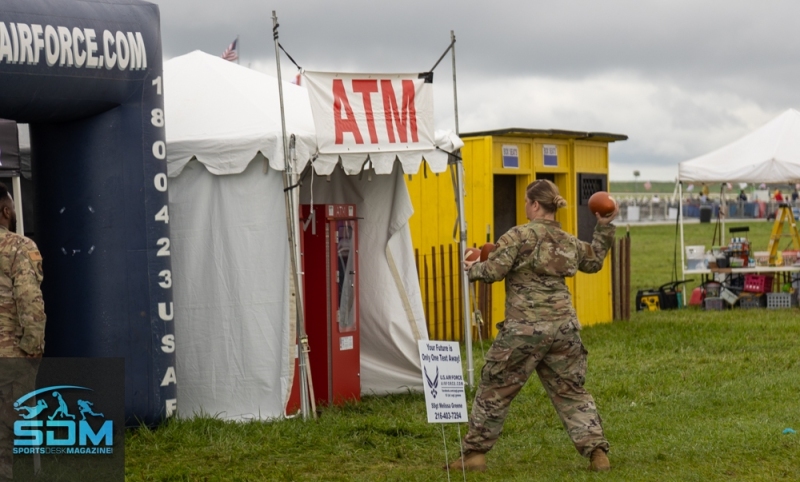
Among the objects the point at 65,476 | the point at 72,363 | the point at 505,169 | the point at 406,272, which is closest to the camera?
the point at 65,476

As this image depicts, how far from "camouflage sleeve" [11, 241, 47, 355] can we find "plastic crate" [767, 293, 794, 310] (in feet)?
48.4

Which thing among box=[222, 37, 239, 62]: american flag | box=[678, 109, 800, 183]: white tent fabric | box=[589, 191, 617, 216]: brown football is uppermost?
box=[222, 37, 239, 62]: american flag

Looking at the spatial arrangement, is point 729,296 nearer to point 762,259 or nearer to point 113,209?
point 762,259

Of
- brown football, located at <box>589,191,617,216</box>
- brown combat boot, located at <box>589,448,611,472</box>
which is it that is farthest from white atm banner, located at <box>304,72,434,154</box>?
brown combat boot, located at <box>589,448,611,472</box>

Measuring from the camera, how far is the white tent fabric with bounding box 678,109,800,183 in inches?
715

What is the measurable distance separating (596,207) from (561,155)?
898 cm

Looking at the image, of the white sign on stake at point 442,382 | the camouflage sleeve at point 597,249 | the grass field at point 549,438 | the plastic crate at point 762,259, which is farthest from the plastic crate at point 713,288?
the white sign on stake at point 442,382

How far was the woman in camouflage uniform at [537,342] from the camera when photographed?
6.63 metres

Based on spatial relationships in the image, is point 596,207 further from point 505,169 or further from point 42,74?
point 505,169

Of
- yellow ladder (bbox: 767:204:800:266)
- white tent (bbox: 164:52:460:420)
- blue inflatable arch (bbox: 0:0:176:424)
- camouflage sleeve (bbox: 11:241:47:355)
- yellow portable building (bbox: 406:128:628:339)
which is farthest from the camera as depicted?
yellow ladder (bbox: 767:204:800:266)

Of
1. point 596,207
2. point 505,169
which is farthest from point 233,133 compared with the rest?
point 505,169

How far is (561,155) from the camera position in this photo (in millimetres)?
15719

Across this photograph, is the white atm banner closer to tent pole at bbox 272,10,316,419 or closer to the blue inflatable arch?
tent pole at bbox 272,10,316,419

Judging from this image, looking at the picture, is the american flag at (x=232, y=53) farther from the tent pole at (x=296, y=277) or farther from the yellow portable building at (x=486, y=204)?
the tent pole at (x=296, y=277)
